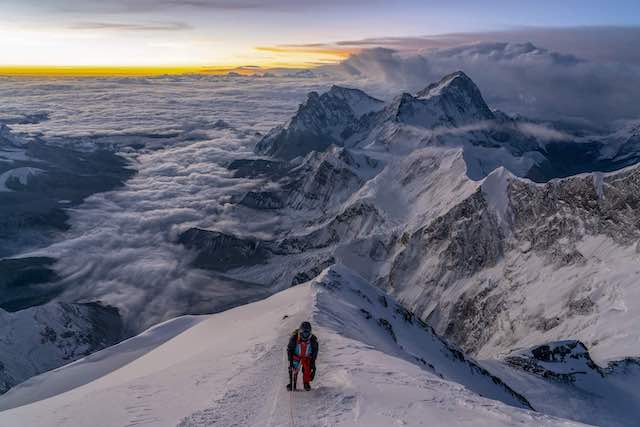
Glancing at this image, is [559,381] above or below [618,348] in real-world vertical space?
above

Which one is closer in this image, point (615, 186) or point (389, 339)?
point (389, 339)

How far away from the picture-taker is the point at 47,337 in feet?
527

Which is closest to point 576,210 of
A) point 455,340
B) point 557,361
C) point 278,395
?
point 455,340

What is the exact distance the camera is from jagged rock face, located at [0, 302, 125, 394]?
141m

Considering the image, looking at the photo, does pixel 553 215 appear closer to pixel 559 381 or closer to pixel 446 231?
pixel 446 231

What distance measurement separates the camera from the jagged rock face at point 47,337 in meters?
141

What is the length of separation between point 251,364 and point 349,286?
34527mm

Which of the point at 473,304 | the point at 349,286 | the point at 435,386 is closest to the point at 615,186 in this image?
the point at 473,304

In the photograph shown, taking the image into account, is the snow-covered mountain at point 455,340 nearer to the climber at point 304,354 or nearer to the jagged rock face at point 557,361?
the jagged rock face at point 557,361

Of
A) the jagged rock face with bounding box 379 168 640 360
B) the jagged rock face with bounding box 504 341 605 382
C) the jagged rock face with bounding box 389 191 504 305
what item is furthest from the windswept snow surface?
the jagged rock face with bounding box 389 191 504 305

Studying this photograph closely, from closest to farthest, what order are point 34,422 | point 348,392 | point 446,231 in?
point 348,392, point 34,422, point 446,231

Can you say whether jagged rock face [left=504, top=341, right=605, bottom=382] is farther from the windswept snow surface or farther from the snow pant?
the snow pant

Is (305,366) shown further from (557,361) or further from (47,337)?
(47,337)

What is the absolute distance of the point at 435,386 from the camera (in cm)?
2414
